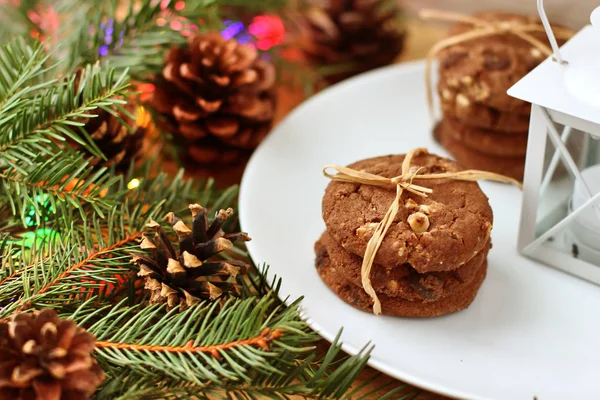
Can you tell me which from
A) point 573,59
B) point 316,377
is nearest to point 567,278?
point 573,59

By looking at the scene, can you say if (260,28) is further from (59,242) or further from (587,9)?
(59,242)

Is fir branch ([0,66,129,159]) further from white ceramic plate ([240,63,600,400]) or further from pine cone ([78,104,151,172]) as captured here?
white ceramic plate ([240,63,600,400])

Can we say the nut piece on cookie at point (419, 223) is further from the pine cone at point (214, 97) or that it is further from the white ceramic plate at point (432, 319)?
the pine cone at point (214, 97)

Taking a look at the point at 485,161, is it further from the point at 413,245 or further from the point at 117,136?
the point at 117,136

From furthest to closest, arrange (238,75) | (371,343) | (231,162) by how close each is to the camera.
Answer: (231,162) → (238,75) → (371,343)

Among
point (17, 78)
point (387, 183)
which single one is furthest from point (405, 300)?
point (17, 78)
